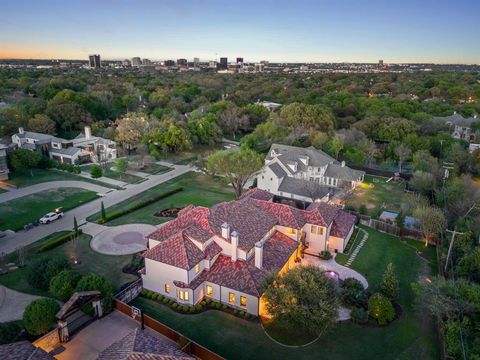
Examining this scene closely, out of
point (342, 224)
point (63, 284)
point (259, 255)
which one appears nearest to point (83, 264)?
point (63, 284)

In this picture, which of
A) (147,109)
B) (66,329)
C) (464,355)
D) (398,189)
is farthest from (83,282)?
(147,109)

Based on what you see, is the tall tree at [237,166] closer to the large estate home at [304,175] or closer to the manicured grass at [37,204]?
the large estate home at [304,175]

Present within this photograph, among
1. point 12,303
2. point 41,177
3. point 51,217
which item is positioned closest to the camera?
point 12,303

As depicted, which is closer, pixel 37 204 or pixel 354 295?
pixel 354 295

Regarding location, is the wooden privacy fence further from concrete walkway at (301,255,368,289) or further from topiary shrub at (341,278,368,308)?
concrete walkway at (301,255,368,289)

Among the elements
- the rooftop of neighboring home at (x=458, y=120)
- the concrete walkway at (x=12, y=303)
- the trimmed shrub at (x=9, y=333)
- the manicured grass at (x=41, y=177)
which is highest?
the rooftop of neighboring home at (x=458, y=120)

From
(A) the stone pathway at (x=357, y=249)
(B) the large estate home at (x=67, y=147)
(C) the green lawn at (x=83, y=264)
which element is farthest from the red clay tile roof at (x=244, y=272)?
(B) the large estate home at (x=67, y=147)

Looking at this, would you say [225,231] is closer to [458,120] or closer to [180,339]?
[180,339]

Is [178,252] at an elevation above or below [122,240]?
above
